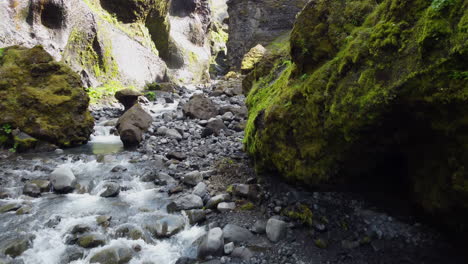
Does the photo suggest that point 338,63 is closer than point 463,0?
No

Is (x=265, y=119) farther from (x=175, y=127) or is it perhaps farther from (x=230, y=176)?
(x=175, y=127)

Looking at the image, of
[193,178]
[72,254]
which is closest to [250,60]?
[193,178]

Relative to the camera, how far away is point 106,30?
26812 millimetres

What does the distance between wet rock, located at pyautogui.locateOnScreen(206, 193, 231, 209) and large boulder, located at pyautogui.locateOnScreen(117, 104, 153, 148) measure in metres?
5.76

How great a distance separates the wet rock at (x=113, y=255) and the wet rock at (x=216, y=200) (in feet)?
5.78

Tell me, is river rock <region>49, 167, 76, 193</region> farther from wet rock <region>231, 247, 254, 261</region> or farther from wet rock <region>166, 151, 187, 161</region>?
wet rock <region>231, 247, 254, 261</region>

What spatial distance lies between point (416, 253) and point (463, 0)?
3234mm

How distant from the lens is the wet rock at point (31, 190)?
22.4ft

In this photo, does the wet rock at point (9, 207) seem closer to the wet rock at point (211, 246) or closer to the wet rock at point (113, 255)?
the wet rock at point (113, 255)

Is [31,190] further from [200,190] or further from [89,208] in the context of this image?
[200,190]

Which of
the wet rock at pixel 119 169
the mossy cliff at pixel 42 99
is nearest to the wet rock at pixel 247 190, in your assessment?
the wet rock at pixel 119 169

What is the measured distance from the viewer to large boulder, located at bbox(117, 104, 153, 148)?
11.0 m

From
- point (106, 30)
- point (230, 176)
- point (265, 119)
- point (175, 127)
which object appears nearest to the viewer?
point (265, 119)

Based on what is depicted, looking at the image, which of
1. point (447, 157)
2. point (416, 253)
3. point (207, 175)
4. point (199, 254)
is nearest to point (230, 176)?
point (207, 175)
